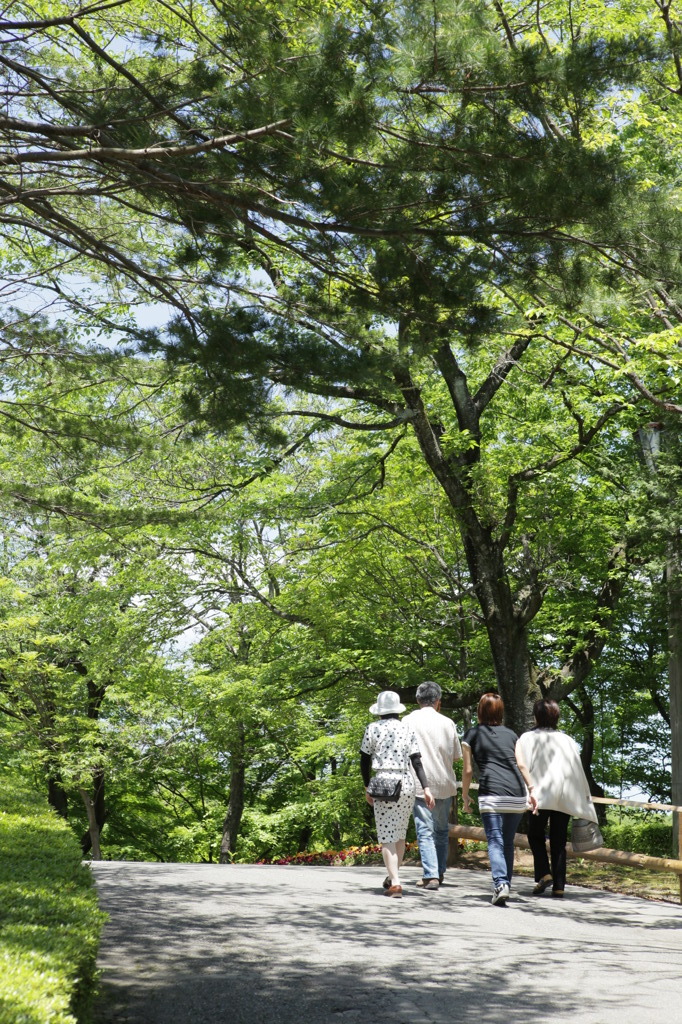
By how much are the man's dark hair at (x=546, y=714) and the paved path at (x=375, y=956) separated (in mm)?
1468

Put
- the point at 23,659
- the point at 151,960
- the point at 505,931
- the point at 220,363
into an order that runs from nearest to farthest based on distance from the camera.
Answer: the point at 151,960 < the point at 220,363 < the point at 505,931 < the point at 23,659

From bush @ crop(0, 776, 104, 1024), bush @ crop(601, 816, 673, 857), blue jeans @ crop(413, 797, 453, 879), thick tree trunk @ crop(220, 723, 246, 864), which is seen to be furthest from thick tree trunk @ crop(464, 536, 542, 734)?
thick tree trunk @ crop(220, 723, 246, 864)

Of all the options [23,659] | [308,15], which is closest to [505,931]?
[308,15]

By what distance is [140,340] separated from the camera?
667cm

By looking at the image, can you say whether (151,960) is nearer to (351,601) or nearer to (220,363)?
(220,363)

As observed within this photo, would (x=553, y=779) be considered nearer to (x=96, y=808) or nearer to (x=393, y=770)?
(x=393, y=770)

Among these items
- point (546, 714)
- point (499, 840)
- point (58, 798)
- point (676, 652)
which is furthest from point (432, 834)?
point (58, 798)

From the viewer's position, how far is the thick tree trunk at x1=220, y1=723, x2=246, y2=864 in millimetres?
22328

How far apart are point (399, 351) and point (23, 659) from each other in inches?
599

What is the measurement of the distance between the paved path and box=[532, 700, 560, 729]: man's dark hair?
4.82ft

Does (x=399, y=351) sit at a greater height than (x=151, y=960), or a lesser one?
greater

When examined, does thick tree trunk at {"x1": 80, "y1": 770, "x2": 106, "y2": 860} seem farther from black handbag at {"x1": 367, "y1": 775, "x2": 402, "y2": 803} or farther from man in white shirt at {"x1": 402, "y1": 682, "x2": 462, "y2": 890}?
black handbag at {"x1": 367, "y1": 775, "x2": 402, "y2": 803}

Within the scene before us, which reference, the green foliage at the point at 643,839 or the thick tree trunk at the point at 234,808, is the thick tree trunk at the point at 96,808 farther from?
the green foliage at the point at 643,839

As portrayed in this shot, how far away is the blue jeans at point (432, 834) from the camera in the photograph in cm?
823
